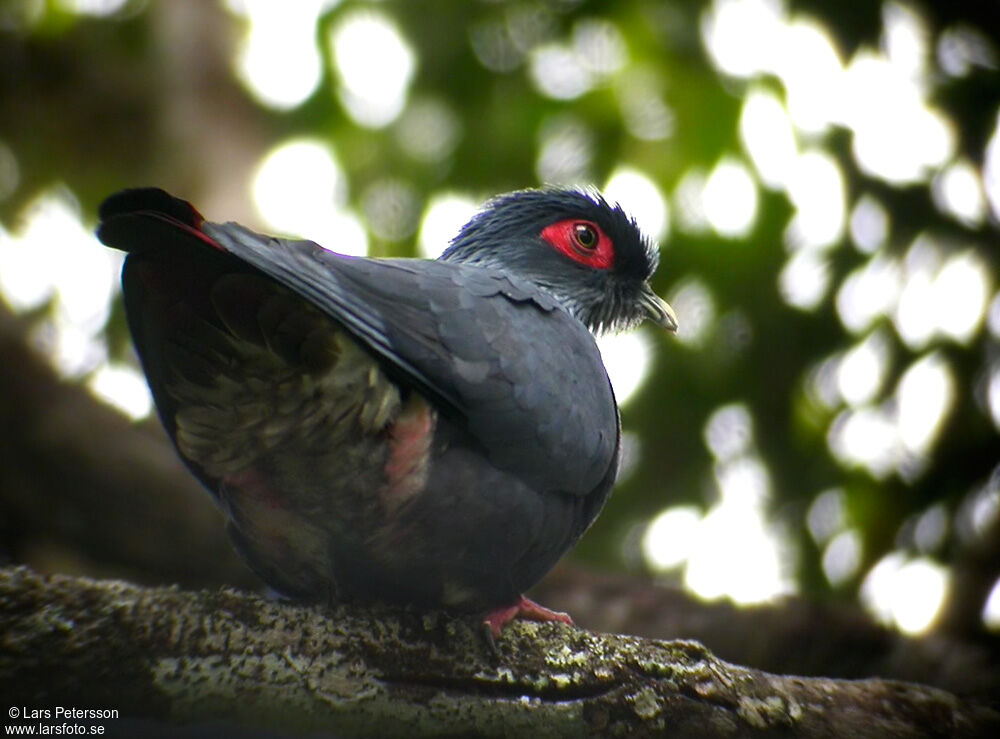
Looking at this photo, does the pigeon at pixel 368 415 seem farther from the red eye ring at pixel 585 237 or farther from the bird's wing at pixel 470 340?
the red eye ring at pixel 585 237

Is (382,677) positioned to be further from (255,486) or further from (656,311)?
(656,311)

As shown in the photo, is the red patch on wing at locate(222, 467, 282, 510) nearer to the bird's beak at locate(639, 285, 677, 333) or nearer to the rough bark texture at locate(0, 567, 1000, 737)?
the rough bark texture at locate(0, 567, 1000, 737)

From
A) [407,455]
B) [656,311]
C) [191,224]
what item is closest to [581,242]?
[656,311]

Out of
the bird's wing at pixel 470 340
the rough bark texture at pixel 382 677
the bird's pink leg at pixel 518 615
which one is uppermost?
the bird's wing at pixel 470 340

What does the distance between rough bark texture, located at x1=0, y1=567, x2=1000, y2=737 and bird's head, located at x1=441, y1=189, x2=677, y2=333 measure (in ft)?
6.70

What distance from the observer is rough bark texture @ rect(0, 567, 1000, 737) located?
296cm

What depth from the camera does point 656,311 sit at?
18.0ft

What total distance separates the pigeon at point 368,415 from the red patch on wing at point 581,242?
1.04 m

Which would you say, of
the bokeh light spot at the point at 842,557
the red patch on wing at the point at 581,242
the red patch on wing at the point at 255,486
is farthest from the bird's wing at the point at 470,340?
the bokeh light spot at the point at 842,557

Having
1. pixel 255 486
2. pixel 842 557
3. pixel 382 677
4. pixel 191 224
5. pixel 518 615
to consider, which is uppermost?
pixel 842 557

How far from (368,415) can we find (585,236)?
2.12 metres

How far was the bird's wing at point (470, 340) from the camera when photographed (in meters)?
3.09

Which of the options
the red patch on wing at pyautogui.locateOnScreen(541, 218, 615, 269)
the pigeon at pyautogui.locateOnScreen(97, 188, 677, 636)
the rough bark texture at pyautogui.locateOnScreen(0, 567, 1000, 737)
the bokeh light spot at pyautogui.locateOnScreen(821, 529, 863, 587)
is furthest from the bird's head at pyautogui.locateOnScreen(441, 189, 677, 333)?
the bokeh light spot at pyautogui.locateOnScreen(821, 529, 863, 587)

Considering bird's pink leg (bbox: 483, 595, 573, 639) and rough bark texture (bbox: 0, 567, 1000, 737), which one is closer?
rough bark texture (bbox: 0, 567, 1000, 737)
